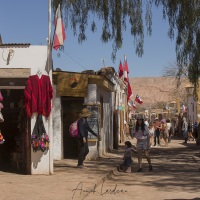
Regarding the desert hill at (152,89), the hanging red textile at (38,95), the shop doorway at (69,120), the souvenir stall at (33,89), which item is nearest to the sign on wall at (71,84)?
the shop doorway at (69,120)

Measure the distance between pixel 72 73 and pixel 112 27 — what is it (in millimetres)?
2236

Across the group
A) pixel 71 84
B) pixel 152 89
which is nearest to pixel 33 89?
pixel 71 84

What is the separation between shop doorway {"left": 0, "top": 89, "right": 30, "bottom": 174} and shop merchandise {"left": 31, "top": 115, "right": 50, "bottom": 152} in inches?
10.7

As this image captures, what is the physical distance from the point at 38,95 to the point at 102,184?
275 cm

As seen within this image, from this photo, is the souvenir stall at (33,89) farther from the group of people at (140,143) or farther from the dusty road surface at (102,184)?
the group of people at (140,143)

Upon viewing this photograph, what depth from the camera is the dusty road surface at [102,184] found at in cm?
931

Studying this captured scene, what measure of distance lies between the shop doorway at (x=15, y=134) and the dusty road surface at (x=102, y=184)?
0.76m

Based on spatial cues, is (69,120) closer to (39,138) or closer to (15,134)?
(15,134)

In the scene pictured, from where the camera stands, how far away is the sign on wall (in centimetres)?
1714

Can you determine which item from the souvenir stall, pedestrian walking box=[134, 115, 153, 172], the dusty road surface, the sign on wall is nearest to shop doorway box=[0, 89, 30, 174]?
the souvenir stall

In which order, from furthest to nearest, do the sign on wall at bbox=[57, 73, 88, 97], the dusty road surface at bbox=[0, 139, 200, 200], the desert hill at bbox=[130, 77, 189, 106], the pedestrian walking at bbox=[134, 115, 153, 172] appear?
the desert hill at bbox=[130, 77, 189, 106], the sign on wall at bbox=[57, 73, 88, 97], the pedestrian walking at bbox=[134, 115, 153, 172], the dusty road surface at bbox=[0, 139, 200, 200]

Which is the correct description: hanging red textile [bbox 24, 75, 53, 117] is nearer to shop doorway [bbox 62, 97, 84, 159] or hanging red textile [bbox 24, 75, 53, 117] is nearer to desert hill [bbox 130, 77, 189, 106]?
shop doorway [bbox 62, 97, 84, 159]

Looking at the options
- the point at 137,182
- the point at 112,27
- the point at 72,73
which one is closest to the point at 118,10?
the point at 112,27

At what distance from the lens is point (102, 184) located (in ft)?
37.3
